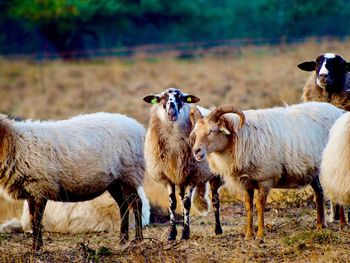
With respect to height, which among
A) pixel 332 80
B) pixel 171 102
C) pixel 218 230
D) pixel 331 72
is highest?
pixel 331 72

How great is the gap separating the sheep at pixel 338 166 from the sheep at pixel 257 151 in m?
0.76

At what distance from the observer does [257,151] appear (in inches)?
401

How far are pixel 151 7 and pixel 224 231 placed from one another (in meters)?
32.4

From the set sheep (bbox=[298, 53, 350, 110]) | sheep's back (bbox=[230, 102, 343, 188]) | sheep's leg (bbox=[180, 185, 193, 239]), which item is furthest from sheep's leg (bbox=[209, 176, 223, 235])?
sheep (bbox=[298, 53, 350, 110])

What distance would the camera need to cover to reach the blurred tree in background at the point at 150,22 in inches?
1609

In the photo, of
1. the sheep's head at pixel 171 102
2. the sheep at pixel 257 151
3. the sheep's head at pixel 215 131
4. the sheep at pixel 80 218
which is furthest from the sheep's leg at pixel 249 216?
the sheep at pixel 80 218

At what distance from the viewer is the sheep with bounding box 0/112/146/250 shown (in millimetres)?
10344

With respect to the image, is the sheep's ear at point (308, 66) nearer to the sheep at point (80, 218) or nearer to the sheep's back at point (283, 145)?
the sheep's back at point (283, 145)

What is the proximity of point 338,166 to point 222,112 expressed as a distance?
1612 millimetres

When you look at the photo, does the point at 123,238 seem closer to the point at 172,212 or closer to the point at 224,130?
the point at 172,212

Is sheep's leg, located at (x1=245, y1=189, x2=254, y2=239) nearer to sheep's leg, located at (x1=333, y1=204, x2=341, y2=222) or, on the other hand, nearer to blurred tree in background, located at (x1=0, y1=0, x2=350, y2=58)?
sheep's leg, located at (x1=333, y1=204, x2=341, y2=222)

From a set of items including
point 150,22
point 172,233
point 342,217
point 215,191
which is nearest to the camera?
point 342,217

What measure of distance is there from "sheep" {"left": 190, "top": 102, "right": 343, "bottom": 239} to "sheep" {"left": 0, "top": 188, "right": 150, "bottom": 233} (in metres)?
2.46

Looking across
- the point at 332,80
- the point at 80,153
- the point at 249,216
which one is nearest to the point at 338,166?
the point at 249,216
